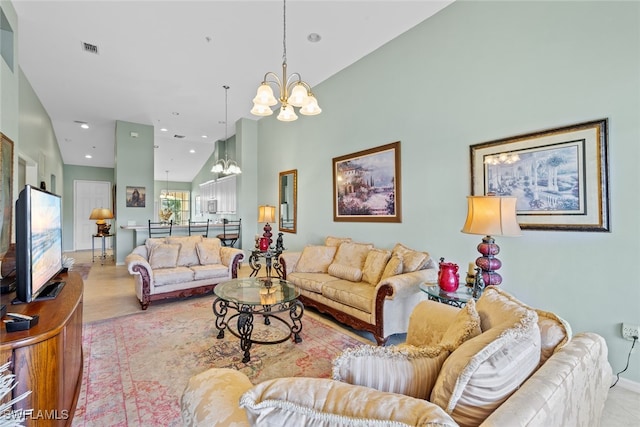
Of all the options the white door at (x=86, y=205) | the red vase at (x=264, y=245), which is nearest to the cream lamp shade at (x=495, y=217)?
the red vase at (x=264, y=245)

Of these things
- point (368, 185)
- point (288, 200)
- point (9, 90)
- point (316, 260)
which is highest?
point (9, 90)

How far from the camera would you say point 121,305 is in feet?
13.2

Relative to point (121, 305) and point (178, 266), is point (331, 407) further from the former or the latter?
point (121, 305)

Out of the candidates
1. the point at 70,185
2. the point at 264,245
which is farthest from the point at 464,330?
the point at 70,185

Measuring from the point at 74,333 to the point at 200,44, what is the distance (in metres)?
3.68

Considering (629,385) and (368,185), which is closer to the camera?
(629,385)

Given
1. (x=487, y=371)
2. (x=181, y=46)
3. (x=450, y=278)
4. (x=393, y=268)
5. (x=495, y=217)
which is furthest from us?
(x=181, y=46)

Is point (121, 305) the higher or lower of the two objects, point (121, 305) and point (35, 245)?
the lower

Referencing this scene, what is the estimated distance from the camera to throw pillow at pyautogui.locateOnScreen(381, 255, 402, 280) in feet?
10.1

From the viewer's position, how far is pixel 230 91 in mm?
5410

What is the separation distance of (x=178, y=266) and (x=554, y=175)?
464cm

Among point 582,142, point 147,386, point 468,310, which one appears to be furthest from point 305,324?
point 582,142

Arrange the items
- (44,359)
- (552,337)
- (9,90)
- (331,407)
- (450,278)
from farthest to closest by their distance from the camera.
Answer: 1. (9,90)
2. (450,278)
3. (44,359)
4. (552,337)
5. (331,407)

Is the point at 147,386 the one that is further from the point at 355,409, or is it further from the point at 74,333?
the point at 355,409
